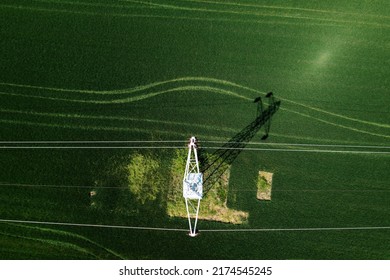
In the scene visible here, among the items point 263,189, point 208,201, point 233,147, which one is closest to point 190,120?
point 233,147

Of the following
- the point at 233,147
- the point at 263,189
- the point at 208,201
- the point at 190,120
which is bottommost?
the point at 208,201

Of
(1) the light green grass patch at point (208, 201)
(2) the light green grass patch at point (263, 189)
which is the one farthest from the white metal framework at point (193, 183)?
(2) the light green grass patch at point (263, 189)

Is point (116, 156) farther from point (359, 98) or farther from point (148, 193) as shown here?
point (359, 98)

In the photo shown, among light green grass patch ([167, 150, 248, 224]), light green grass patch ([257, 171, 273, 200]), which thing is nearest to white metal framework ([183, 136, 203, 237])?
light green grass patch ([167, 150, 248, 224])

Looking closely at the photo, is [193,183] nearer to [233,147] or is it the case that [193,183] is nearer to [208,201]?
[208,201]

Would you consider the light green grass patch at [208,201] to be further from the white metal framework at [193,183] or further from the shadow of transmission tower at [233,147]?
the white metal framework at [193,183]

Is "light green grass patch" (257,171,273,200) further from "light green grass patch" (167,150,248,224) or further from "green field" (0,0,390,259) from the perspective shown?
"light green grass patch" (167,150,248,224)
